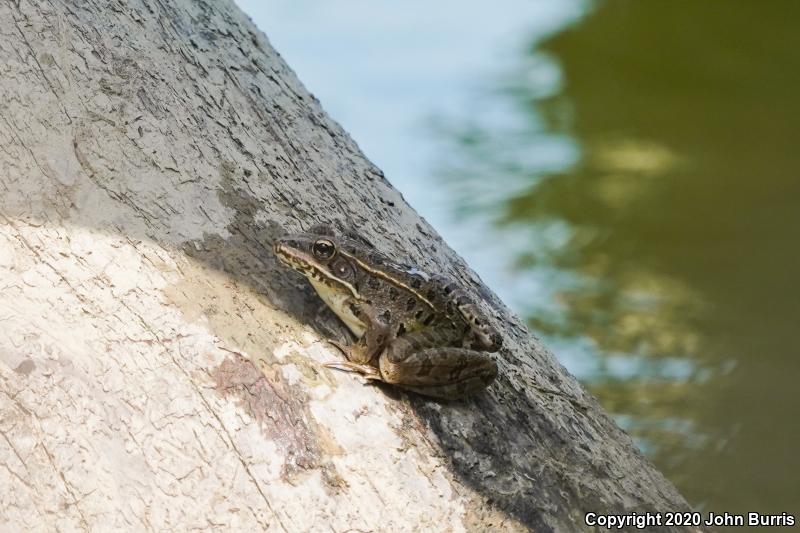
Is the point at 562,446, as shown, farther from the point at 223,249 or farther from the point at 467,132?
the point at 467,132

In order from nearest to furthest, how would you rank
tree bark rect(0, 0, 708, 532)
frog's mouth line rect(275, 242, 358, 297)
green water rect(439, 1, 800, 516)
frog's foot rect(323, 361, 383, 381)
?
tree bark rect(0, 0, 708, 532), frog's foot rect(323, 361, 383, 381), frog's mouth line rect(275, 242, 358, 297), green water rect(439, 1, 800, 516)

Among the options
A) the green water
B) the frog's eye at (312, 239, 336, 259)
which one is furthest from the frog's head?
the green water

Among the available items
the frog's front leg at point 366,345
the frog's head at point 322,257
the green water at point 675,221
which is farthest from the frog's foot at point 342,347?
the green water at point 675,221

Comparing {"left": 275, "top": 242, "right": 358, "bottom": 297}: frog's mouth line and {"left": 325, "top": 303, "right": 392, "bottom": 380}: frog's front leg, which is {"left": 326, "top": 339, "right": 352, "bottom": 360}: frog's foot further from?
{"left": 275, "top": 242, "right": 358, "bottom": 297}: frog's mouth line

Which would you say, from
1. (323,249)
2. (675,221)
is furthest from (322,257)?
(675,221)

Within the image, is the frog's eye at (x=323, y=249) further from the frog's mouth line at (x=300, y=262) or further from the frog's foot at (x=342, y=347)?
the frog's foot at (x=342, y=347)

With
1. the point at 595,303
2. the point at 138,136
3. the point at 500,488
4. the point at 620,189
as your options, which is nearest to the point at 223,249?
the point at 138,136
